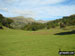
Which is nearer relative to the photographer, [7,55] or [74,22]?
[7,55]

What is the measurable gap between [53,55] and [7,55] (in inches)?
227

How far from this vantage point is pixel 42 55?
41.8 feet

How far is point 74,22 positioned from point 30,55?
119 metres

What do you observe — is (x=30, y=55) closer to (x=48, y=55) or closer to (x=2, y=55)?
(x=48, y=55)

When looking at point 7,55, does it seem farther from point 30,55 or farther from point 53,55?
point 53,55

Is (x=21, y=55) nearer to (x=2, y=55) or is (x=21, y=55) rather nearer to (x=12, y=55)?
(x=12, y=55)

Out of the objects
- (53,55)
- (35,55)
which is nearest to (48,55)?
(53,55)

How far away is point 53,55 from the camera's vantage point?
12.7 meters

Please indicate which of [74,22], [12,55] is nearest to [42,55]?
[12,55]

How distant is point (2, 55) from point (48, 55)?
19.0 feet

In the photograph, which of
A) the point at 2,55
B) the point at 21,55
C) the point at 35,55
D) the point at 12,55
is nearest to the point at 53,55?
the point at 35,55

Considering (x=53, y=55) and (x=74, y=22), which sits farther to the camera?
(x=74, y=22)

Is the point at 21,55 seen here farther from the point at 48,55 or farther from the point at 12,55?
the point at 48,55

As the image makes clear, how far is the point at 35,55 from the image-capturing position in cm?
1273
